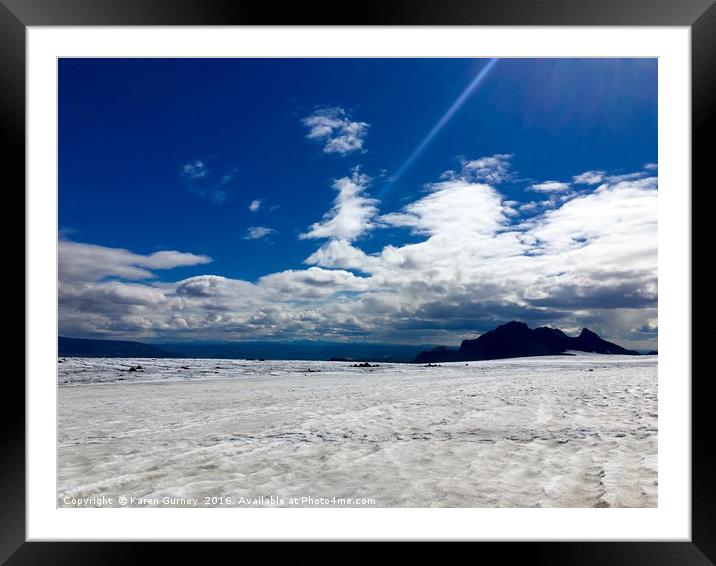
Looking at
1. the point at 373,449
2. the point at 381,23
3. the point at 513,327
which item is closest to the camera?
the point at 381,23

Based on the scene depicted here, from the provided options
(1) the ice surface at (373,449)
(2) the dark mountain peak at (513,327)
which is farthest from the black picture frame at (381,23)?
(2) the dark mountain peak at (513,327)

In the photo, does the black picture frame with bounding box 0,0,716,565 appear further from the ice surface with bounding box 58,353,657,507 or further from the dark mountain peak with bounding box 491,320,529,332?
the dark mountain peak with bounding box 491,320,529,332

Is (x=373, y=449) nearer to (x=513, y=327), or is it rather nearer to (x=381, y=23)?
(x=381, y=23)

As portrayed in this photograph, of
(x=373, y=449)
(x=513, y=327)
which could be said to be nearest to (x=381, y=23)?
(x=373, y=449)

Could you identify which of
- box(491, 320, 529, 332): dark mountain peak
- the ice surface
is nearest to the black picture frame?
the ice surface

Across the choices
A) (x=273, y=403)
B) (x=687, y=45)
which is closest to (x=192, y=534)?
(x=687, y=45)
